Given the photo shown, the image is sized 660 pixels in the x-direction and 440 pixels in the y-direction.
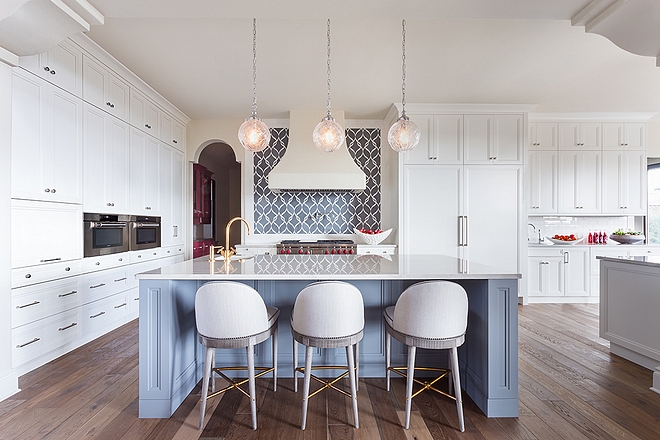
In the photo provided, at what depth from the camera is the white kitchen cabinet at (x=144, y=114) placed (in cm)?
371

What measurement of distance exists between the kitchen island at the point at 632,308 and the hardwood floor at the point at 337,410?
139mm

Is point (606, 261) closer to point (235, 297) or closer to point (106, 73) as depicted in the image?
point (235, 297)

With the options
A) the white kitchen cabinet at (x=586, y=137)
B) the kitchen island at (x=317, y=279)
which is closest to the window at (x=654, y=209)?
the white kitchen cabinet at (x=586, y=137)

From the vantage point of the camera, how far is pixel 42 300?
2.53m

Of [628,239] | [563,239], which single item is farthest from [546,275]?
[628,239]

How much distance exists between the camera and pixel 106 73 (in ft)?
10.6

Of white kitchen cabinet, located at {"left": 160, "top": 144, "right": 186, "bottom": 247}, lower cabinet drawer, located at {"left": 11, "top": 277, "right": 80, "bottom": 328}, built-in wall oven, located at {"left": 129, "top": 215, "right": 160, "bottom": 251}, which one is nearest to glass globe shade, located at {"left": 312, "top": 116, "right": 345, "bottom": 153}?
lower cabinet drawer, located at {"left": 11, "top": 277, "right": 80, "bottom": 328}

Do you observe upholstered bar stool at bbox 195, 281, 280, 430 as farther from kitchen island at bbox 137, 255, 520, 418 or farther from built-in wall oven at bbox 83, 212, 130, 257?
built-in wall oven at bbox 83, 212, 130, 257

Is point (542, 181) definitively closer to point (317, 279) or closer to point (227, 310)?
point (317, 279)

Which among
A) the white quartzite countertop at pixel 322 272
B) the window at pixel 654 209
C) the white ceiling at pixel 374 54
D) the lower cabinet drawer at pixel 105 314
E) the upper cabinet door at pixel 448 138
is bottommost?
the lower cabinet drawer at pixel 105 314

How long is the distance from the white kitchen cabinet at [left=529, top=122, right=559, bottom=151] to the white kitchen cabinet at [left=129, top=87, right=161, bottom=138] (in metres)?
5.18

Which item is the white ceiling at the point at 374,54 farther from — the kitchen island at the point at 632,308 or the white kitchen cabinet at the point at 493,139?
the kitchen island at the point at 632,308

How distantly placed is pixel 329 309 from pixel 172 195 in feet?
12.4

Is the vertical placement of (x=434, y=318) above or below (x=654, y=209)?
below
